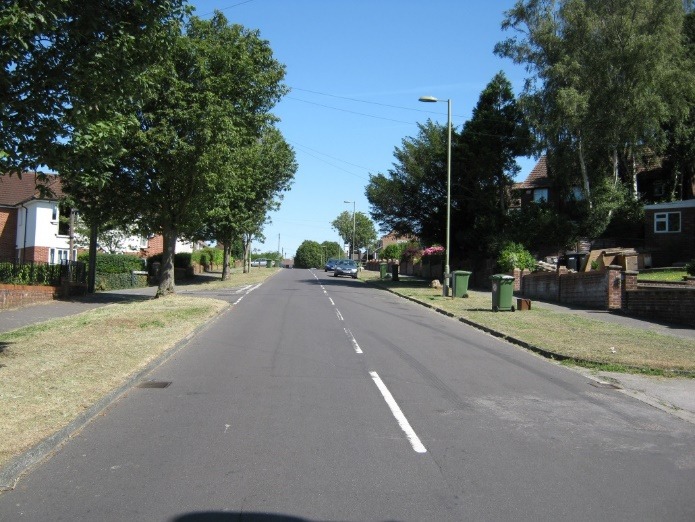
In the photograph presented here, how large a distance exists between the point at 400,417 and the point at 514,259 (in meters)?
25.4

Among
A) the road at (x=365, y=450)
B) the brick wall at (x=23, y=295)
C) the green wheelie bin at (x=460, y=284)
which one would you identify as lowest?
the road at (x=365, y=450)

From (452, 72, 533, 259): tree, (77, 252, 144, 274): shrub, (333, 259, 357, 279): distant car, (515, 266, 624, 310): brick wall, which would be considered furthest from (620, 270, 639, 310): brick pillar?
(333, 259, 357, 279): distant car

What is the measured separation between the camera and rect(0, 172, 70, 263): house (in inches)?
1745

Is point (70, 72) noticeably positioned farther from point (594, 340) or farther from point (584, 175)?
point (584, 175)

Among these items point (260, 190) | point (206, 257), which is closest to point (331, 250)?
point (206, 257)

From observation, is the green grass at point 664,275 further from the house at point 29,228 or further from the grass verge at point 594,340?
the house at point 29,228

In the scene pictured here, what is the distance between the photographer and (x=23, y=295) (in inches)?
818

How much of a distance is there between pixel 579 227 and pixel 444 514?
33519 millimetres

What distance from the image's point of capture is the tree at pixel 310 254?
127 m

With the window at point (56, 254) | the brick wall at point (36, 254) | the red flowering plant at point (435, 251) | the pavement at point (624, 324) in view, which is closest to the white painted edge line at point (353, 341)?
the pavement at point (624, 324)

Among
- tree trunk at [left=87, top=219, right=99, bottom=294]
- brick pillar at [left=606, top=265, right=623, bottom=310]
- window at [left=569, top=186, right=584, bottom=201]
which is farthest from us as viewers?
window at [left=569, top=186, right=584, bottom=201]

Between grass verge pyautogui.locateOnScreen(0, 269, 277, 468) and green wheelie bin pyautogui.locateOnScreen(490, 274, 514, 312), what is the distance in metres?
9.63

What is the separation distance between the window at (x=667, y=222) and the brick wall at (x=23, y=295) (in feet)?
97.6

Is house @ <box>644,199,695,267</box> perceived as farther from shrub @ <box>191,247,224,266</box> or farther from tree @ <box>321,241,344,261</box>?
tree @ <box>321,241,344,261</box>
